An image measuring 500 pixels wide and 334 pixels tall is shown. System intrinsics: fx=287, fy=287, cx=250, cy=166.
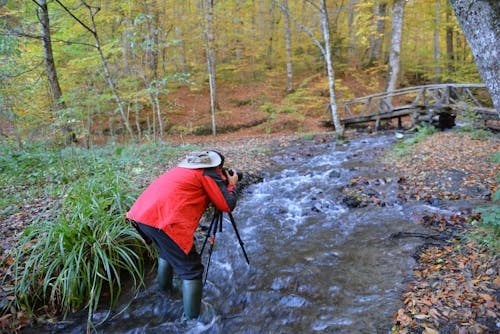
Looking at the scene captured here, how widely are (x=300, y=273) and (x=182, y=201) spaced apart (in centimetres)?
205

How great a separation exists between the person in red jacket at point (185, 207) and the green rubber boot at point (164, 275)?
1.91 feet

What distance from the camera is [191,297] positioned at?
9.72 feet

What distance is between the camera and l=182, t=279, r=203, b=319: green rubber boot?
9.61 feet

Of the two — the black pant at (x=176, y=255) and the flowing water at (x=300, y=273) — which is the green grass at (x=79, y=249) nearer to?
the flowing water at (x=300, y=273)

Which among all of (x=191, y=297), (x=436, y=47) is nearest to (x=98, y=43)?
(x=191, y=297)

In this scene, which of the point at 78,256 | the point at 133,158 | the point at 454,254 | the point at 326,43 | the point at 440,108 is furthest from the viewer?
the point at 326,43

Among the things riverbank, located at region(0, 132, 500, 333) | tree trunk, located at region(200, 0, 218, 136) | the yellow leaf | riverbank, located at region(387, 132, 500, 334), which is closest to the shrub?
riverbank, located at region(0, 132, 500, 333)

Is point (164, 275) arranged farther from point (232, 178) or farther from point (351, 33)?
point (351, 33)

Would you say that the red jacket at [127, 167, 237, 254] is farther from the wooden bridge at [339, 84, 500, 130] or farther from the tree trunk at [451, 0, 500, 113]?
the wooden bridge at [339, 84, 500, 130]

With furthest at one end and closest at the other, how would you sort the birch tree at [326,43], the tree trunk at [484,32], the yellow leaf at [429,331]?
1. the birch tree at [326,43]
2. the yellow leaf at [429,331]
3. the tree trunk at [484,32]

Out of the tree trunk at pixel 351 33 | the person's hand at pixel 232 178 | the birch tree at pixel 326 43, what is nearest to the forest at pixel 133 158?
the birch tree at pixel 326 43

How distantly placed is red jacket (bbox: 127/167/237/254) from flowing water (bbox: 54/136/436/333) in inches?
45.5

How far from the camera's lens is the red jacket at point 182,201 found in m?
2.63

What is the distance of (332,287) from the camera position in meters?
3.48
